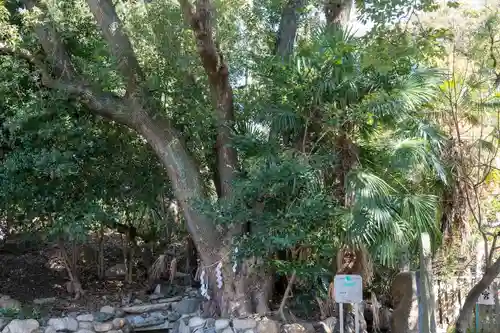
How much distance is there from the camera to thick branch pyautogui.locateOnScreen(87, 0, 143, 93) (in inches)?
337

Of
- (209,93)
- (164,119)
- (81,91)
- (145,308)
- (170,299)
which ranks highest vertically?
(209,93)

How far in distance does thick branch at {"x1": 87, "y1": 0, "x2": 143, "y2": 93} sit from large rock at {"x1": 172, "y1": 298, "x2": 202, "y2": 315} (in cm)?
385

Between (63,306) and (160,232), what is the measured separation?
2.55 meters

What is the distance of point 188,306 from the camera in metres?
10.0

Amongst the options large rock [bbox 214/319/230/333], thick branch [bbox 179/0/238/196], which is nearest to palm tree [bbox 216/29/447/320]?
thick branch [bbox 179/0/238/196]

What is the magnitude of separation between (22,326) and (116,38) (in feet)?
15.7

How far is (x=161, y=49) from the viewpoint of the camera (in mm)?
8938

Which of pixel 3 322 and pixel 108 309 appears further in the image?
pixel 108 309

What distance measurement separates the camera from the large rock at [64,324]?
9.28 m

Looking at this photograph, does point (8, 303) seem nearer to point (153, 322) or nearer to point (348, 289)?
point (153, 322)

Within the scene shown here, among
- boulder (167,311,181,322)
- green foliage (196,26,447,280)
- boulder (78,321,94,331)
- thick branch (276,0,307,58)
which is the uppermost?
thick branch (276,0,307,58)

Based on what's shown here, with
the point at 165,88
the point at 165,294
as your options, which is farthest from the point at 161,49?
the point at 165,294

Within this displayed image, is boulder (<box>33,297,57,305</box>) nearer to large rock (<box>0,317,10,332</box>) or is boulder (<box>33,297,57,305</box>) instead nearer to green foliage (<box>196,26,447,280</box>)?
large rock (<box>0,317,10,332</box>)

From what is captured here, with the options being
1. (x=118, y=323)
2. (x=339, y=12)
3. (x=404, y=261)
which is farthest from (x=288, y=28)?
(x=118, y=323)
